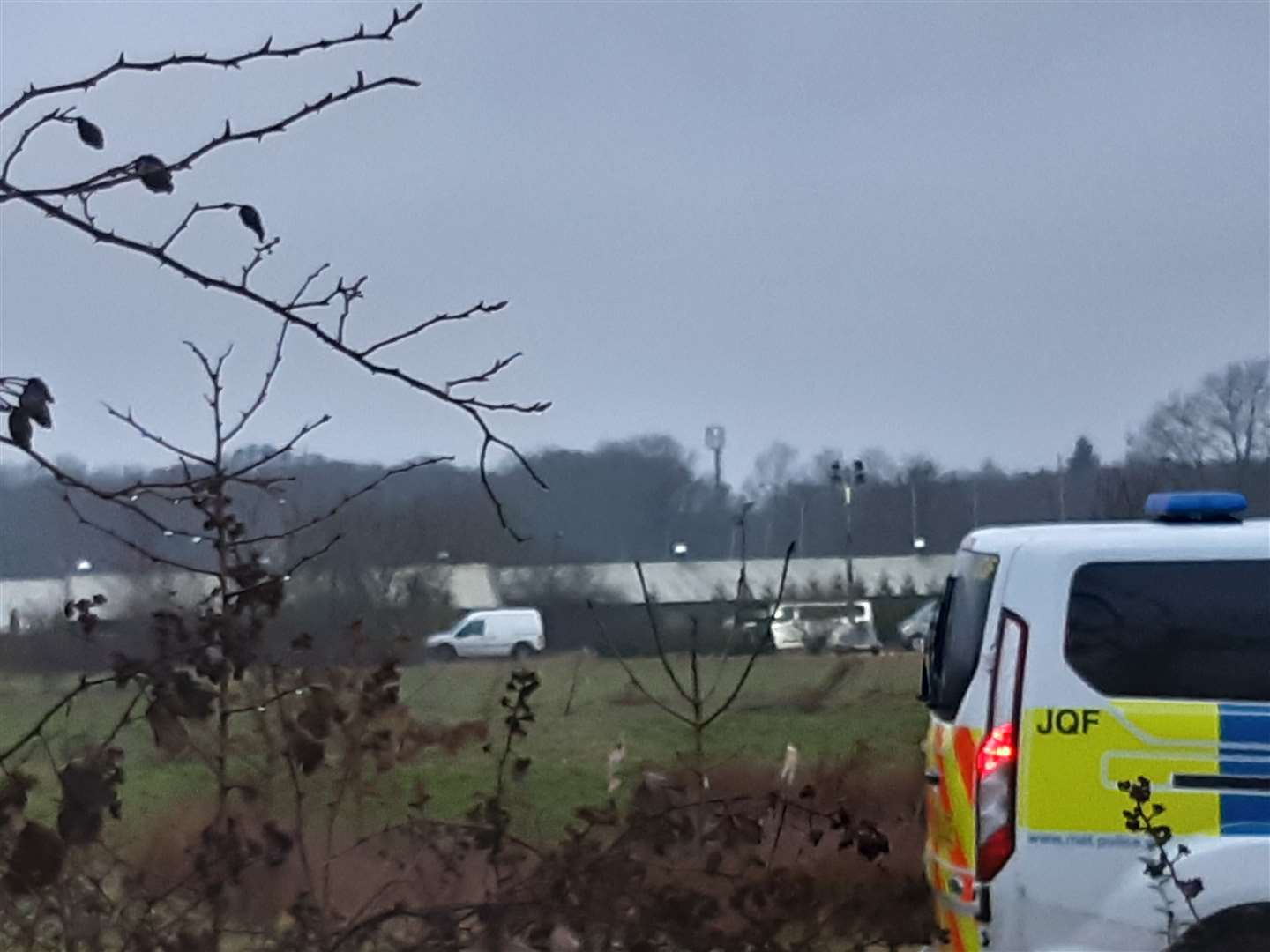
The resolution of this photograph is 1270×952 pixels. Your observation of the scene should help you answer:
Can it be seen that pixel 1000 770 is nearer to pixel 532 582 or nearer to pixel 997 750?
pixel 997 750

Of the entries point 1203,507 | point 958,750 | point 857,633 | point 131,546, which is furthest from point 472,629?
point 857,633

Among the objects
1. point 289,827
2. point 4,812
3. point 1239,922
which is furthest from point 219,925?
point 1239,922

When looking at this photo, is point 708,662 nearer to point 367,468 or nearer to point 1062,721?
point 1062,721

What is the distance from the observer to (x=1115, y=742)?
4.95 meters

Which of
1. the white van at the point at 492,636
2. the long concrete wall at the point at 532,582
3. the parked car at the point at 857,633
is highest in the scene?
the long concrete wall at the point at 532,582

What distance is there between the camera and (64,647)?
3.68m

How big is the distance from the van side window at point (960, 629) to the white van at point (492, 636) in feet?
6.17

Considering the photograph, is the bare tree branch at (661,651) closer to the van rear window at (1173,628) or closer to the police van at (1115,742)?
Answer: the police van at (1115,742)

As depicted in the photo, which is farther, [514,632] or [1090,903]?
[514,632]

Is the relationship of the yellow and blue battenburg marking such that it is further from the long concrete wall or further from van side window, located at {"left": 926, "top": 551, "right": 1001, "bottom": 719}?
the long concrete wall

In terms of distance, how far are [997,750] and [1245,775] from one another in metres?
0.71

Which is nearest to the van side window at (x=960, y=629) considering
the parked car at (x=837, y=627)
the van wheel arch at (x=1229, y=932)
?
the van wheel arch at (x=1229, y=932)

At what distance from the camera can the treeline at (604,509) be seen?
336 cm

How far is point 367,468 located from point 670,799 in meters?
1.07
